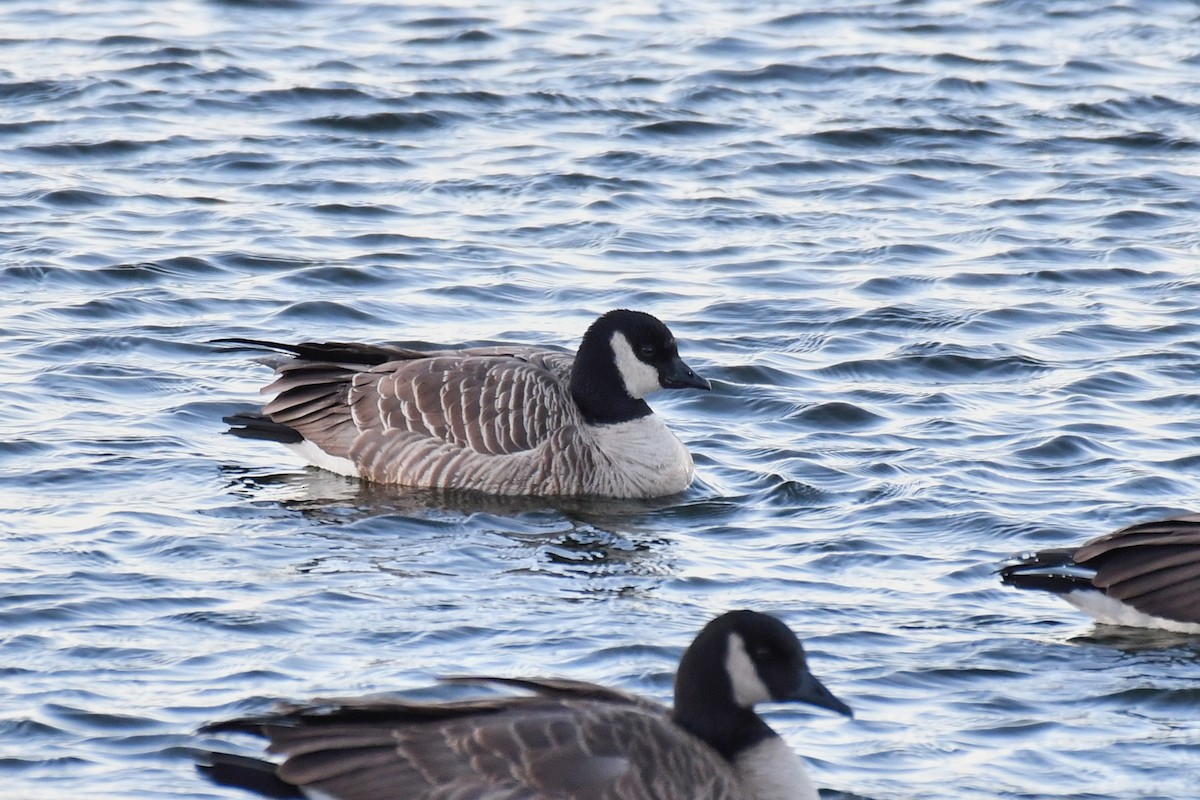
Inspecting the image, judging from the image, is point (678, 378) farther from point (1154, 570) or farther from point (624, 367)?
point (1154, 570)

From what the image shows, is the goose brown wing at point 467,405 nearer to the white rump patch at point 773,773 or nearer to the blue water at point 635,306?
the blue water at point 635,306

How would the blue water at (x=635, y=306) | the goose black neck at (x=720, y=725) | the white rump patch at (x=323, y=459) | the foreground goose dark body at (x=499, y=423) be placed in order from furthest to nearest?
the white rump patch at (x=323, y=459) → the foreground goose dark body at (x=499, y=423) → the blue water at (x=635, y=306) → the goose black neck at (x=720, y=725)

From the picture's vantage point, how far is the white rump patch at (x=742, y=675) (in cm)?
727

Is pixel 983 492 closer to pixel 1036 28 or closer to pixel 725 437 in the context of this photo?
pixel 725 437

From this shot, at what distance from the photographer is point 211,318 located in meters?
14.6

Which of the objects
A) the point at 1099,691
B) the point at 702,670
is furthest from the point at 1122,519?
the point at 702,670

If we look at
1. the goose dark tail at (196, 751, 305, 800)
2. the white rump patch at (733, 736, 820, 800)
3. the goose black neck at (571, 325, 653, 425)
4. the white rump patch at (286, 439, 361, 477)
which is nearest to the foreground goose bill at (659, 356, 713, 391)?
the goose black neck at (571, 325, 653, 425)

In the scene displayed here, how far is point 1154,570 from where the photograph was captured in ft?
31.9

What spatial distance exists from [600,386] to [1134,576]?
369 centimetres

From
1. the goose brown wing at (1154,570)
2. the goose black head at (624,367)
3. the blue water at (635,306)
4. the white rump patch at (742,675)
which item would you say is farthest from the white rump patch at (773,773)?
the goose black head at (624,367)

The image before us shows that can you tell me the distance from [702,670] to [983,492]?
485cm

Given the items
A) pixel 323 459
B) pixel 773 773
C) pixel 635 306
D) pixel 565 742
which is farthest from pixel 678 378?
pixel 565 742

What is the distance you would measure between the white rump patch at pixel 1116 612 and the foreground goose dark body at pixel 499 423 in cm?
296

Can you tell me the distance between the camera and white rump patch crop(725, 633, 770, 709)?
7270mm
